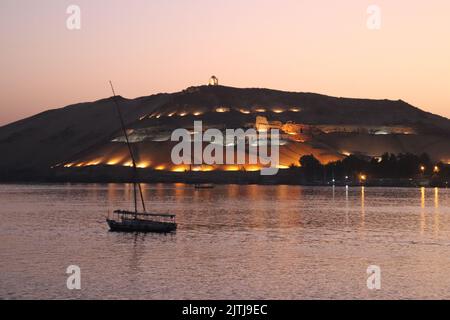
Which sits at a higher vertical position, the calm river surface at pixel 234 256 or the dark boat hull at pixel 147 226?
the dark boat hull at pixel 147 226

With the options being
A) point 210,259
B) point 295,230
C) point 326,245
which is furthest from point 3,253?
point 295,230

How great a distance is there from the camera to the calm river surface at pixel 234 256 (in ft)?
136

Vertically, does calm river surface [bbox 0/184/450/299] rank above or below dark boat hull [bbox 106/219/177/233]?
below

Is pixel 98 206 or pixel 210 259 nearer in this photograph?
pixel 210 259

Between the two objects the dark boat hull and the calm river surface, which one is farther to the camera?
the dark boat hull

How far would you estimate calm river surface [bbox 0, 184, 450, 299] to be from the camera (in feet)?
136

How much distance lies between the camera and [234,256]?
179ft

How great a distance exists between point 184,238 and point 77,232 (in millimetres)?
11370

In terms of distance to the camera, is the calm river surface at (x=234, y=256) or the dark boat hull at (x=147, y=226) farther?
the dark boat hull at (x=147, y=226)

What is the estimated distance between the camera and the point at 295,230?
7488 centimetres

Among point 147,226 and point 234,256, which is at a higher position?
point 147,226

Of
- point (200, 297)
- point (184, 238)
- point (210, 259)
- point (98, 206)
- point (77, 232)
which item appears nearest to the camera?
point (200, 297)

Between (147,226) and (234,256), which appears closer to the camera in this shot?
(234,256)

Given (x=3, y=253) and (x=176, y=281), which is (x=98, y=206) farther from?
(x=176, y=281)
